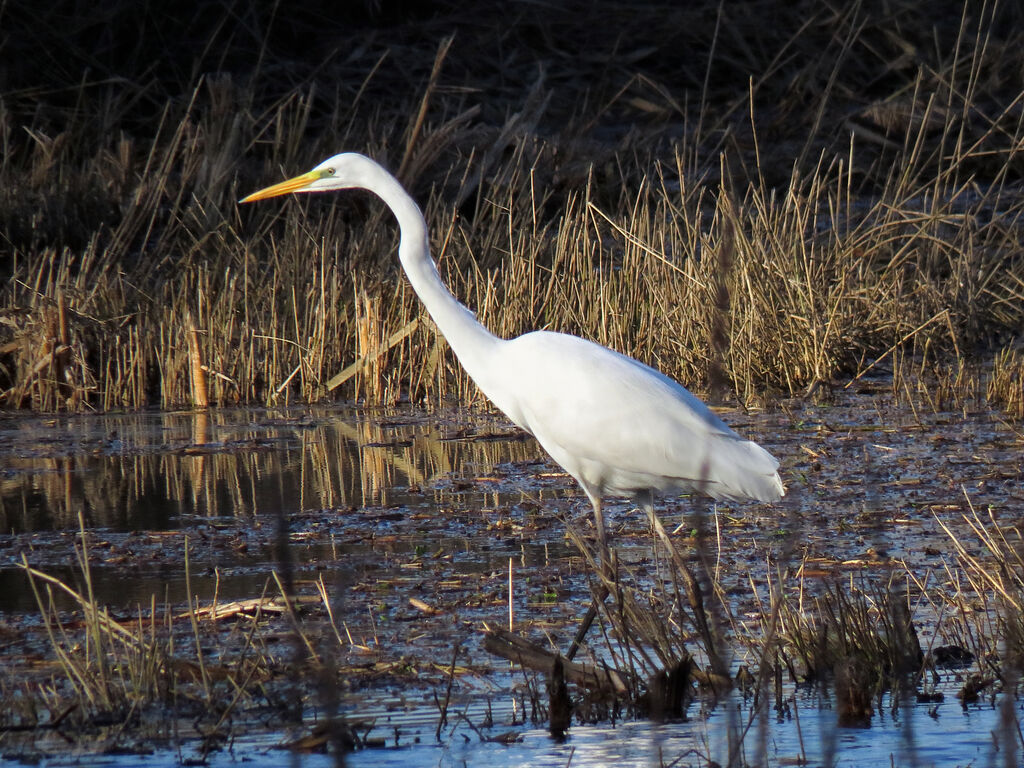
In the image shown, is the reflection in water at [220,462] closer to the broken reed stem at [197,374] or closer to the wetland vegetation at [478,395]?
the wetland vegetation at [478,395]

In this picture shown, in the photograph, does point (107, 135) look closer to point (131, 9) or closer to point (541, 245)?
point (131, 9)

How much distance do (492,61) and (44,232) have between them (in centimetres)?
560

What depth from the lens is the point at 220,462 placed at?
7.27m

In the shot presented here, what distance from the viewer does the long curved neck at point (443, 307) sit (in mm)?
4762

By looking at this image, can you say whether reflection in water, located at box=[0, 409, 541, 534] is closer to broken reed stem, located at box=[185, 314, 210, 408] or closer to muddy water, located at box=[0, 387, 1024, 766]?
muddy water, located at box=[0, 387, 1024, 766]

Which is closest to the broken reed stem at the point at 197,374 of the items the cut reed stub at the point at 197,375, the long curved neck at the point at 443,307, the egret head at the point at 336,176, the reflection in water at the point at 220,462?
the cut reed stub at the point at 197,375

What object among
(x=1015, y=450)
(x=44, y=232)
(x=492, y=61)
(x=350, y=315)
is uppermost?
(x=492, y=61)

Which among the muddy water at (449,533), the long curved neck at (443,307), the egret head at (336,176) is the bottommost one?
the muddy water at (449,533)

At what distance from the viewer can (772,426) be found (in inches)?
299

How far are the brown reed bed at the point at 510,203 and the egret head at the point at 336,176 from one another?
146 cm

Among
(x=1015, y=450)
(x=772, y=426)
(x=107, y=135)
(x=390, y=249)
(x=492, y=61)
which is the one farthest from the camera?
(x=492, y=61)

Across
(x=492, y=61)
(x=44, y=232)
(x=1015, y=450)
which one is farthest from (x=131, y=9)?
(x=1015, y=450)

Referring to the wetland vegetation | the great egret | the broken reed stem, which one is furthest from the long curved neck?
the broken reed stem

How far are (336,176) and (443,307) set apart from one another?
0.86 m
